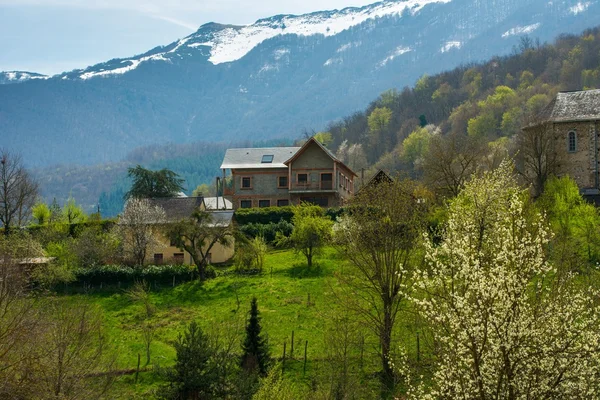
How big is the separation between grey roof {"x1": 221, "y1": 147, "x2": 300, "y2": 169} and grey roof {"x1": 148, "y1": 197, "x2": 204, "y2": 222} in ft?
27.4

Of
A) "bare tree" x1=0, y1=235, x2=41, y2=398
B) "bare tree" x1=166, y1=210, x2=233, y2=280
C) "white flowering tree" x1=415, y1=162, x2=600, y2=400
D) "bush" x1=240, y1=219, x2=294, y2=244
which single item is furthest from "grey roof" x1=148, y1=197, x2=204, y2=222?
"white flowering tree" x1=415, y1=162, x2=600, y2=400

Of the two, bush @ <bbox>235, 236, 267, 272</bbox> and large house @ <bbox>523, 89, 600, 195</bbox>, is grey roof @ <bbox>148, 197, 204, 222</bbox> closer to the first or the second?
bush @ <bbox>235, 236, 267, 272</bbox>

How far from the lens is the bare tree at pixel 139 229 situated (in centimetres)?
6407

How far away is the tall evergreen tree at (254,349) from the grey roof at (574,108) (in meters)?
44.2

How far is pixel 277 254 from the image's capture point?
6419cm

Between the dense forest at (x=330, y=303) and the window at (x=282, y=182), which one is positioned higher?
the window at (x=282, y=182)

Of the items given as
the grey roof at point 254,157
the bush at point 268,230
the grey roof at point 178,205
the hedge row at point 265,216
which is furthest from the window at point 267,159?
the bush at point 268,230

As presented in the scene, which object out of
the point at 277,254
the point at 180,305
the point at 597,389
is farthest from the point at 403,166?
the point at 597,389

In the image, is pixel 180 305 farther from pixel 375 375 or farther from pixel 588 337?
pixel 588 337

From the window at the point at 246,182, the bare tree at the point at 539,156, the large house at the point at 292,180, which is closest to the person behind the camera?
the bare tree at the point at 539,156

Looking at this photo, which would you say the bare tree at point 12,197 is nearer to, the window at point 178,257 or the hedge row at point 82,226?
the hedge row at point 82,226

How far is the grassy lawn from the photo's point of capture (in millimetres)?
42625

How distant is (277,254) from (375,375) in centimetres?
2601

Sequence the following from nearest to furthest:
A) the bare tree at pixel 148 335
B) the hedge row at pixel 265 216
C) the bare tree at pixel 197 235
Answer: the bare tree at pixel 148 335 → the bare tree at pixel 197 235 → the hedge row at pixel 265 216
